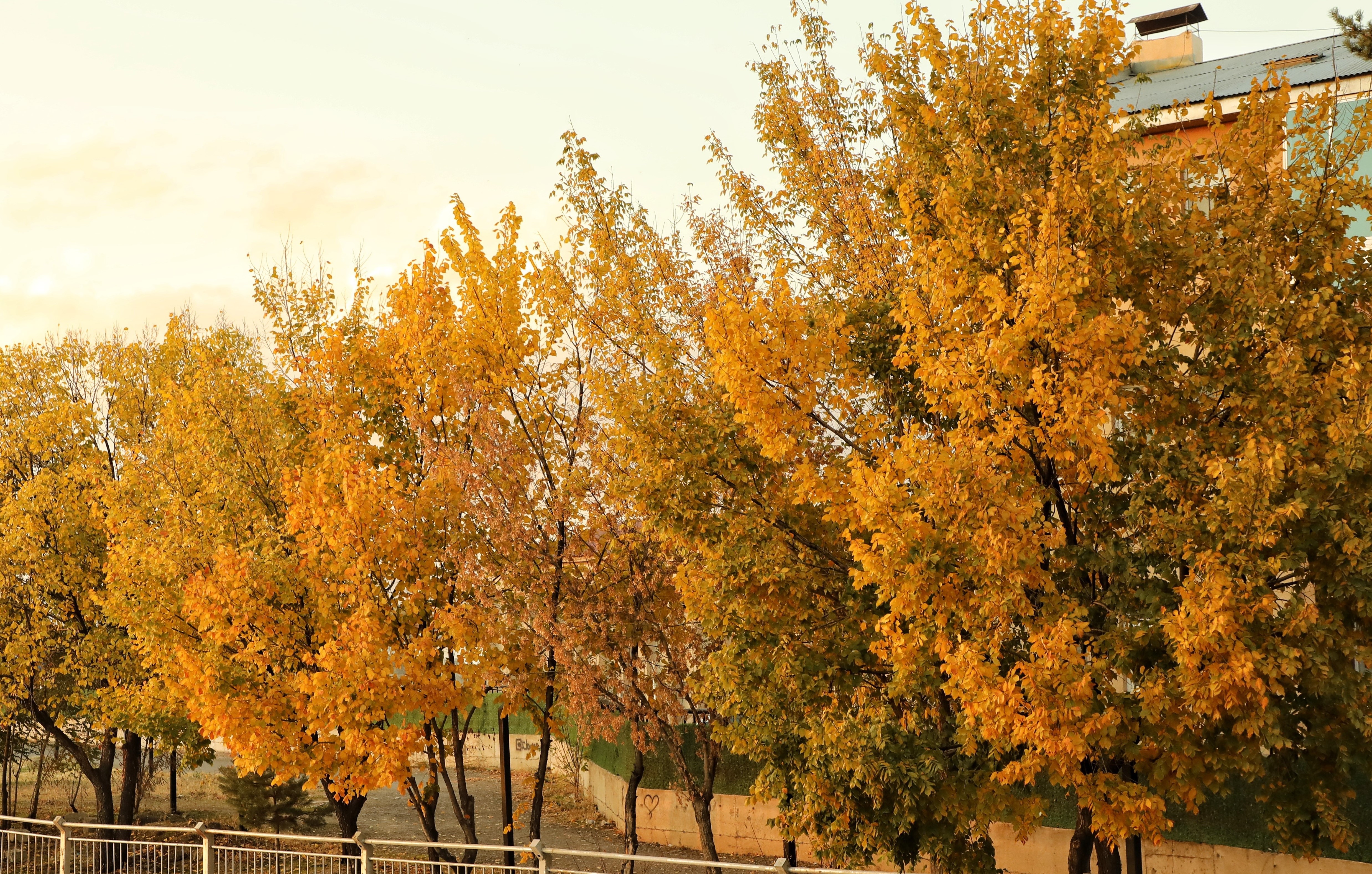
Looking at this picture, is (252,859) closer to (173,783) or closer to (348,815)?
(348,815)

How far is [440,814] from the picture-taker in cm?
3062

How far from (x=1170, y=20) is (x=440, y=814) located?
2585cm

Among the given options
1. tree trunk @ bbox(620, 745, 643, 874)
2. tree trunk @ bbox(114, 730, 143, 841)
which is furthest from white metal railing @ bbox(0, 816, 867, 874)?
tree trunk @ bbox(114, 730, 143, 841)

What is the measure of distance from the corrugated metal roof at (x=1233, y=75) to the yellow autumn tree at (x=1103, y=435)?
867cm

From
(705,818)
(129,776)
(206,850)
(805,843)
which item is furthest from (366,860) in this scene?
(129,776)

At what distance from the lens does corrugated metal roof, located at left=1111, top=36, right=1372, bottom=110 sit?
19.7 m

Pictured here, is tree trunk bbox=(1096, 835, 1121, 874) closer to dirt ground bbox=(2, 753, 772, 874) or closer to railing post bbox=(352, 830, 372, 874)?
railing post bbox=(352, 830, 372, 874)

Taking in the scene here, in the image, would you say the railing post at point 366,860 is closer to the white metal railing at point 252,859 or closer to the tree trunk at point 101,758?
the white metal railing at point 252,859

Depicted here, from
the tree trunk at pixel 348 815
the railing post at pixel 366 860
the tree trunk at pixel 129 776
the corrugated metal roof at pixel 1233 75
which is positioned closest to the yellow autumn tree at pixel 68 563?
the tree trunk at pixel 129 776

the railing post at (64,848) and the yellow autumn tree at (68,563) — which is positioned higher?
the yellow autumn tree at (68,563)

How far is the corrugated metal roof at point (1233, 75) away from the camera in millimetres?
19719

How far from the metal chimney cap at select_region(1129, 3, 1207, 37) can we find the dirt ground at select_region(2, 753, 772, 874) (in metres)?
19.4

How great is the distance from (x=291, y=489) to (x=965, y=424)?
998 centimetres

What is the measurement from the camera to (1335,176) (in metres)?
10.6
